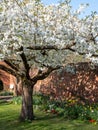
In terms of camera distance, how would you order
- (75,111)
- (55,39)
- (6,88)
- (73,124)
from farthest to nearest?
(6,88), (75,111), (73,124), (55,39)

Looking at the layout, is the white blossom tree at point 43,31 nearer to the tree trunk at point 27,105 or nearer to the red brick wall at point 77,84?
the tree trunk at point 27,105

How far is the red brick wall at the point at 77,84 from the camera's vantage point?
17438 millimetres

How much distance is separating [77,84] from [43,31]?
744cm

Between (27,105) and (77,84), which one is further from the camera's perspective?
(77,84)

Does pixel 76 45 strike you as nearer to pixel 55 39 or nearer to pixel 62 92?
pixel 55 39

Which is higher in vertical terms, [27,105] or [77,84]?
[77,84]

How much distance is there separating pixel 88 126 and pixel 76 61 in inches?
169

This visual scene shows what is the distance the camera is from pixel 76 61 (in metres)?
17.1

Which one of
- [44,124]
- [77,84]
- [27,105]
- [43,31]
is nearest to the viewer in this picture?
[43,31]

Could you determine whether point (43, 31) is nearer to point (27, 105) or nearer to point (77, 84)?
point (27, 105)

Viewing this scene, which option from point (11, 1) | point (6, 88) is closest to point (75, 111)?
point (11, 1)

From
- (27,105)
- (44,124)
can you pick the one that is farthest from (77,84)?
(44,124)

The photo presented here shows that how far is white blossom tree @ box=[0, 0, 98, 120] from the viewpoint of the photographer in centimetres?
1170

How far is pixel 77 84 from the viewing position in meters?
18.9
